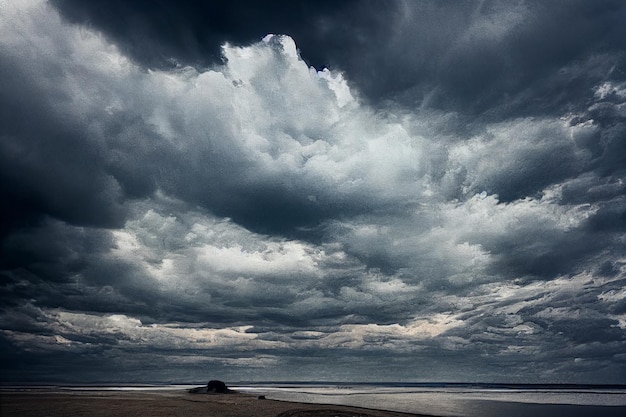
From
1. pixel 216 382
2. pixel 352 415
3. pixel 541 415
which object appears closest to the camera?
pixel 352 415

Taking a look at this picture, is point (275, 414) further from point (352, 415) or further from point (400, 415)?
point (400, 415)

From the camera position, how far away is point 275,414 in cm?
5875

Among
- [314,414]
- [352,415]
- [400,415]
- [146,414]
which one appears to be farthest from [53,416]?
[400,415]

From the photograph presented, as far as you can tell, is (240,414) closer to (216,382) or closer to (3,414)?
(3,414)

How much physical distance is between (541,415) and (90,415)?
222ft

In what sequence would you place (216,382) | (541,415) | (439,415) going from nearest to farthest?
(439,415)
(541,415)
(216,382)

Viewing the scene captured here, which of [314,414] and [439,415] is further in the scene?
[439,415]

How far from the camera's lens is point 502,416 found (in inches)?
2616

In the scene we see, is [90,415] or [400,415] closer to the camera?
[90,415]

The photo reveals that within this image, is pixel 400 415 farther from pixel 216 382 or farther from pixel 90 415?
pixel 216 382

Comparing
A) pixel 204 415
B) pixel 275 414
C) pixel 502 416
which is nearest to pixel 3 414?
pixel 204 415

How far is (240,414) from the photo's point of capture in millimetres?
58469

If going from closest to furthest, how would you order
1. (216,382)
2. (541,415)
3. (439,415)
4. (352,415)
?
(352,415)
(439,415)
(541,415)
(216,382)

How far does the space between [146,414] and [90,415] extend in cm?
681
